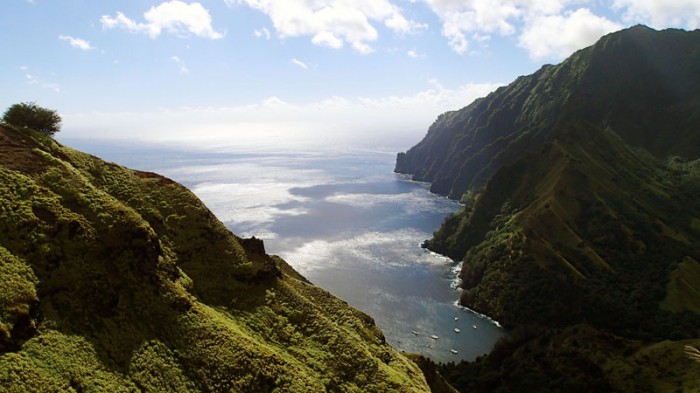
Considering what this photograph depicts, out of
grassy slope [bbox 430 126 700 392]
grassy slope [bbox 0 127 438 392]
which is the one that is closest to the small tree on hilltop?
grassy slope [bbox 0 127 438 392]

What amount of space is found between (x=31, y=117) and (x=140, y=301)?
37192 mm

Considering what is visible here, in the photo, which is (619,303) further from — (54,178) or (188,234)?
(54,178)

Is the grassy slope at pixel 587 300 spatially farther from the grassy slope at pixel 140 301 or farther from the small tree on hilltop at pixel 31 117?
the small tree on hilltop at pixel 31 117

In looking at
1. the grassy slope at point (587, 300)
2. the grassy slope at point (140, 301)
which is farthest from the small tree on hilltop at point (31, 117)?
the grassy slope at point (587, 300)

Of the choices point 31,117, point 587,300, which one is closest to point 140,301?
point 31,117

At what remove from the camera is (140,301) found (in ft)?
172

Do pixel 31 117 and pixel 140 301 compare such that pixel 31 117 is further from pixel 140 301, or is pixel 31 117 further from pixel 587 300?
pixel 587 300

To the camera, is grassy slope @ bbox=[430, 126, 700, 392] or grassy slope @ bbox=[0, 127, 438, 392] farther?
grassy slope @ bbox=[430, 126, 700, 392]

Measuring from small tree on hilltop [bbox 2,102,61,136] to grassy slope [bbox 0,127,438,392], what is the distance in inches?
252

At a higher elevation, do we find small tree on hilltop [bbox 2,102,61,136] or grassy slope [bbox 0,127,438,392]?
small tree on hilltop [bbox 2,102,61,136]

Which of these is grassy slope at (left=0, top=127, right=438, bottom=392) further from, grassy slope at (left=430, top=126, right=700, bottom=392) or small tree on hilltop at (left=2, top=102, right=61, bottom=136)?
grassy slope at (left=430, top=126, right=700, bottom=392)

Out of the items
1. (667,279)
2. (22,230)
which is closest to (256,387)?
(22,230)

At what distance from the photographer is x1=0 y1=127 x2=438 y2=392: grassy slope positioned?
44.2 m

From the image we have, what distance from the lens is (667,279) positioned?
534 ft
